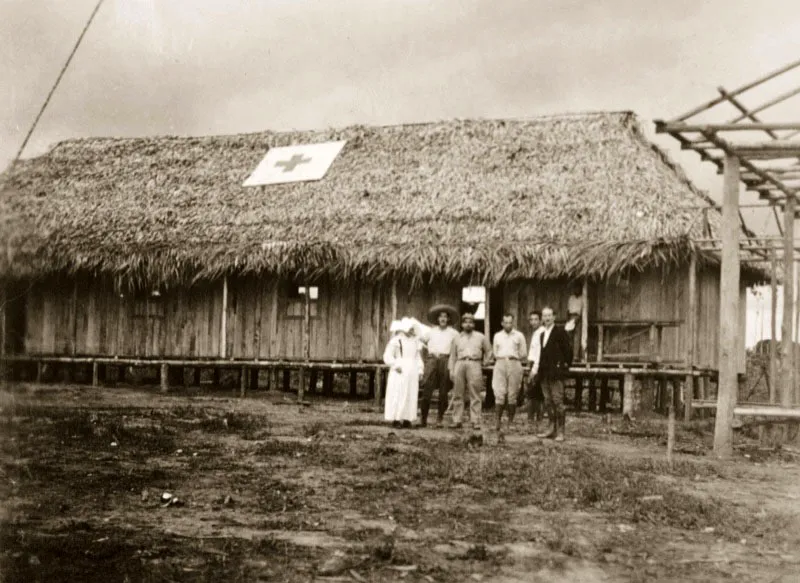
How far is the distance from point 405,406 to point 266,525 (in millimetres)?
7253

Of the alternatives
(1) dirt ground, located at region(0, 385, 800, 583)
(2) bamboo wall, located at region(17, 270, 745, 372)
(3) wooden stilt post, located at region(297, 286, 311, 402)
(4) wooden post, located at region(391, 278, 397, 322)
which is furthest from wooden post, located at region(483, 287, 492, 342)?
(1) dirt ground, located at region(0, 385, 800, 583)

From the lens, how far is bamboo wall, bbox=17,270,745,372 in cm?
1923

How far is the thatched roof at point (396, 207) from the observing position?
18750 millimetres

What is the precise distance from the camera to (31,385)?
2023cm

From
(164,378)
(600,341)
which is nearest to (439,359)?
(600,341)

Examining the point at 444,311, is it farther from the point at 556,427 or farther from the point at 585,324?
the point at 585,324

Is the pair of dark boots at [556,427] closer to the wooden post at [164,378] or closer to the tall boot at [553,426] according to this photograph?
the tall boot at [553,426]

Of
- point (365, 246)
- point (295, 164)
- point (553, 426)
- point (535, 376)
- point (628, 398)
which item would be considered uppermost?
point (295, 164)

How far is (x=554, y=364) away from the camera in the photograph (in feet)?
42.5

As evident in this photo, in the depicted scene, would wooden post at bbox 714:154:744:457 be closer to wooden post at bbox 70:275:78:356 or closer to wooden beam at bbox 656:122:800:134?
wooden beam at bbox 656:122:800:134

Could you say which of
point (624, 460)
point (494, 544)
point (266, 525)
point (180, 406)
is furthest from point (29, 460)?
point (180, 406)

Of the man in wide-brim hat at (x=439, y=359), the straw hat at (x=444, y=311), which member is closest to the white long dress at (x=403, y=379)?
the man in wide-brim hat at (x=439, y=359)

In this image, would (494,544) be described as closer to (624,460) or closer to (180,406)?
(624,460)

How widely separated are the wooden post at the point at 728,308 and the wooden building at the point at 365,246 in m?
6.58
